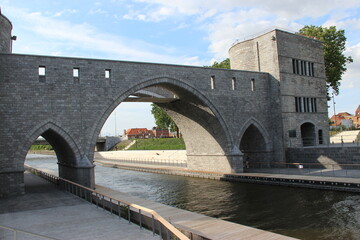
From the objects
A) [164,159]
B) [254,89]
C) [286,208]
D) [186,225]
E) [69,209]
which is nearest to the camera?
[186,225]

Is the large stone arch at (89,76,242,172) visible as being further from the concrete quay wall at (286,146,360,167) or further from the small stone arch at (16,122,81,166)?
the concrete quay wall at (286,146,360,167)

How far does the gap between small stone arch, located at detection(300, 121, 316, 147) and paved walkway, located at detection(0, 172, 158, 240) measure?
2167cm

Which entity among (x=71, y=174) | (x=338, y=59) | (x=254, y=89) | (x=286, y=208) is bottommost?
(x=286, y=208)

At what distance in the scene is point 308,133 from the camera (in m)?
29.9

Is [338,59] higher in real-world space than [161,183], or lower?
higher

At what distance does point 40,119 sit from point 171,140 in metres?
38.6

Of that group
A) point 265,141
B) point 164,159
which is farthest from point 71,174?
point 164,159

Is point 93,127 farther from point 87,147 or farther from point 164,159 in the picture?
point 164,159

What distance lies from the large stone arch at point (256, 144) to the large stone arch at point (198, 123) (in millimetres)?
2025

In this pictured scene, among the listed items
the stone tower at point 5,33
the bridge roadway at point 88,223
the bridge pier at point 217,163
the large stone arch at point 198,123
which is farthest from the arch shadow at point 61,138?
the bridge pier at point 217,163

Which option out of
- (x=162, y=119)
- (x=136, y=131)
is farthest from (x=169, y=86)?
(x=136, y=131)

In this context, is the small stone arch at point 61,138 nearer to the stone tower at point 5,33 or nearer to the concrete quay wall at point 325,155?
the stone tower at point 5,33

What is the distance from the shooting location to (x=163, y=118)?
60281 mm

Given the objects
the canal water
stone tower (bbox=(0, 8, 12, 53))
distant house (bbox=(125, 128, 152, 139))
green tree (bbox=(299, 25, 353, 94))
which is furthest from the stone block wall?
distant house (bbox=(125, 128, 152, 139))
